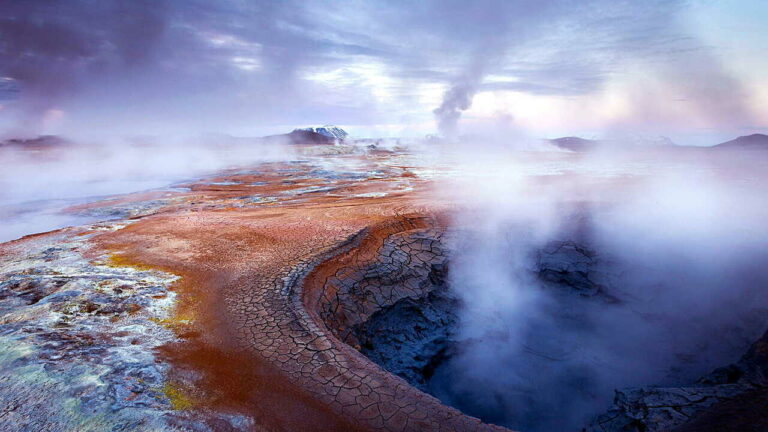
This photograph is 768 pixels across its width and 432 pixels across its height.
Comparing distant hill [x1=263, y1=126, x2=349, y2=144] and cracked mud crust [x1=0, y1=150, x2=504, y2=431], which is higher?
distant hill [x1=263, y1=126, x2=349, y2=144]

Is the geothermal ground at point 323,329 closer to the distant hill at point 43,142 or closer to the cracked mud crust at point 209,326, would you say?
the cracked mud crust at point 209,326

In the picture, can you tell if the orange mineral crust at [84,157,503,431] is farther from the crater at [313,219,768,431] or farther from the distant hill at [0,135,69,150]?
the distant hill at [0,135,69,150]

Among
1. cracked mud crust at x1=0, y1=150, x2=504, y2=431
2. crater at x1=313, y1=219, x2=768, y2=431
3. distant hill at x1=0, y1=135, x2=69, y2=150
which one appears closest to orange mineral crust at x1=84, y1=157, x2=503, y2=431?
cracked mud crust at x1=0, y1=150, x2=504, y2=431

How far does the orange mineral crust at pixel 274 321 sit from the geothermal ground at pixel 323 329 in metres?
0.02

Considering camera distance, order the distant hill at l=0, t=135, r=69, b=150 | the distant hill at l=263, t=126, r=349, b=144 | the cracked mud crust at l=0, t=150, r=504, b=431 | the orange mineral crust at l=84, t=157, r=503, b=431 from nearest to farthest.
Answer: the cracked mud crust at l=0, t=150, r=504, b=431 → the orange mineral crust at l=84, t=157, r=503, b=431 → the distant hill at l=0, t=135, r=69, b=150 → the distant hill at l=263, t=126, r=349, b=144

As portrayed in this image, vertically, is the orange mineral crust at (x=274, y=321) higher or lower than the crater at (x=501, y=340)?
higher

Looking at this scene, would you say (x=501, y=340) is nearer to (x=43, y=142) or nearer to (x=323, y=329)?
(x=323, y=329)

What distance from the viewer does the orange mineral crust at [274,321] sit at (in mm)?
2988

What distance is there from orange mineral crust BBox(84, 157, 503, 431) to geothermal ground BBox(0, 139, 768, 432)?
0.08 feet

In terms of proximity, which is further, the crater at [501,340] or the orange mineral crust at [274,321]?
the crater at [501,340]

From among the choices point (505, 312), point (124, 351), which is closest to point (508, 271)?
point (505, 312)

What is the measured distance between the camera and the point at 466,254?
315 inches

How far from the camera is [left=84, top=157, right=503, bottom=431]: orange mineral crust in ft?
9.80

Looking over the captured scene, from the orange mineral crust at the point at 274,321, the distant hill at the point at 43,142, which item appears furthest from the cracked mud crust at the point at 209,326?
the distant hill at the point at 43,142
